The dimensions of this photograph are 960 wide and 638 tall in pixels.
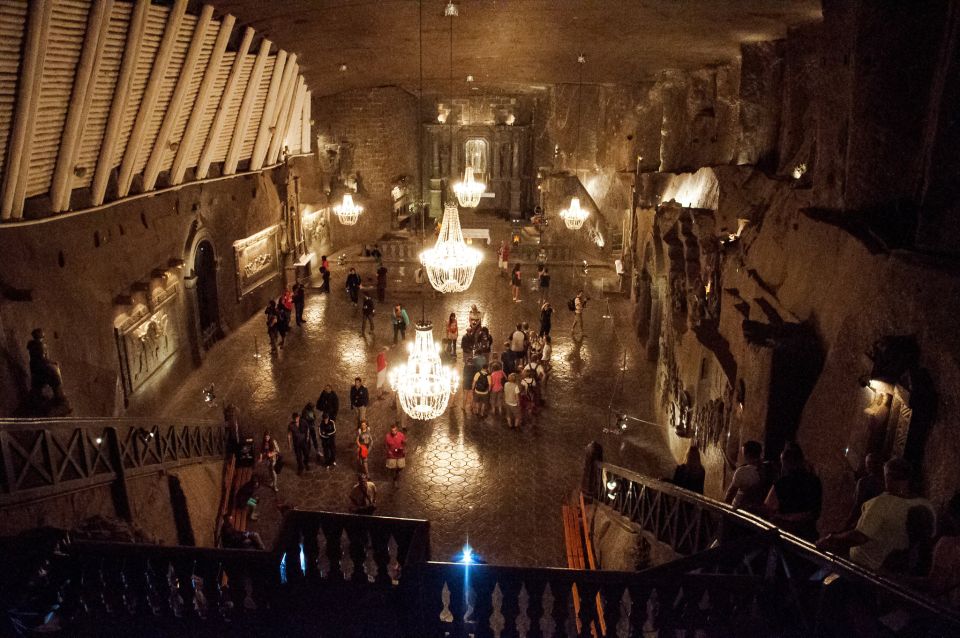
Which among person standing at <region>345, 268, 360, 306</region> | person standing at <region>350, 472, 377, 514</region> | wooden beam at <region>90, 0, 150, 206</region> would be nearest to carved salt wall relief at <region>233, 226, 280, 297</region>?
person standing at <region>345, 268, 360, 306</region>

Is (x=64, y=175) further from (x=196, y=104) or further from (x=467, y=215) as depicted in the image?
(x=467, y=215)

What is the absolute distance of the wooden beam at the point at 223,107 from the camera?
1190cm

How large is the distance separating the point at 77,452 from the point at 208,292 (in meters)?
8.71

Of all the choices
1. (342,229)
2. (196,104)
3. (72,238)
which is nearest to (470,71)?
(342,229)

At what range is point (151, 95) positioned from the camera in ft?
32.2

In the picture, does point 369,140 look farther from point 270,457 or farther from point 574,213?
point 270,457

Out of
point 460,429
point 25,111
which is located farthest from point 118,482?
point 460,429

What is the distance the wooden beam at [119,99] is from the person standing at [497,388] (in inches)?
257

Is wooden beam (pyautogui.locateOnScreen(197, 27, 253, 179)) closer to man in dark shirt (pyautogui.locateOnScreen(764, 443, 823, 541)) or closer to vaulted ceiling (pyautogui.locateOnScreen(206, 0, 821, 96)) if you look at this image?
vaulted ceiling (pyautogui.locateOnScreen(206, 0, 821, 96))

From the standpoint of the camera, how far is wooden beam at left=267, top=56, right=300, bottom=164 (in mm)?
15436

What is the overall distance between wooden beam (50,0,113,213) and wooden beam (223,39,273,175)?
5021 mm

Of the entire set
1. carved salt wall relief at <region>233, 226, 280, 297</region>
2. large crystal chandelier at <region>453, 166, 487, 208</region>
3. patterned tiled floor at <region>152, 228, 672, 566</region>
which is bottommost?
patterned tiled floor at <region>152, 228, 672, 566</region>

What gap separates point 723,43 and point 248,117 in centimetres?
963

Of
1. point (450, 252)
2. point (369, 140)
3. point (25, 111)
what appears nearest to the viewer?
point (25, 111)
